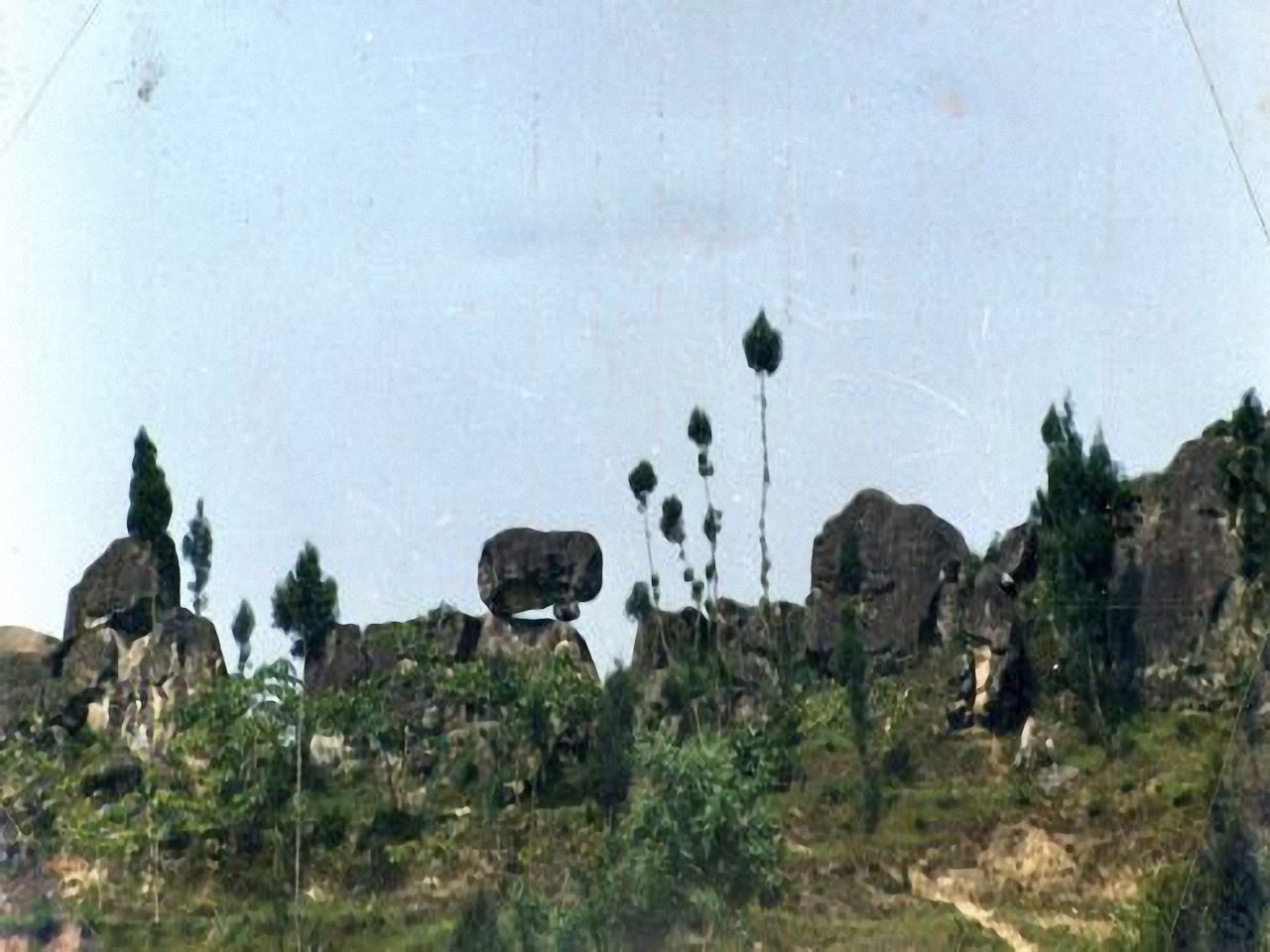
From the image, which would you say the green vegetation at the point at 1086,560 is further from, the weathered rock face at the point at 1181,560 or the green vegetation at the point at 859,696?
the green vegetation at the point at 859,696

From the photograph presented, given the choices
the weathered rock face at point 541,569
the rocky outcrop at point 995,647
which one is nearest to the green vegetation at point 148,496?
the weathered rock face at point 541,569

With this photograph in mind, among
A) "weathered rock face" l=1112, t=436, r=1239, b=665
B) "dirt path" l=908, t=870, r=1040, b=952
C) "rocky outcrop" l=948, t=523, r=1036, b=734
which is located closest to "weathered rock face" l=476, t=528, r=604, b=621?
"rocky outcrop" l=948, t=523, r=1036, b=734

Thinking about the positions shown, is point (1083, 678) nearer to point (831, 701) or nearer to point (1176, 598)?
point (1176, 598)

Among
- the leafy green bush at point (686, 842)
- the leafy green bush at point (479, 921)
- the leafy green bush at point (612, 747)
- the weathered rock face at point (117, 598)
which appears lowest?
the leafy green bush at point (479, 921)

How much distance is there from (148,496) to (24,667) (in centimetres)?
52

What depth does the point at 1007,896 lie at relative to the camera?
4.80 meters

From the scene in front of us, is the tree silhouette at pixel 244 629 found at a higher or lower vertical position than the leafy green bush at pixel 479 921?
higher

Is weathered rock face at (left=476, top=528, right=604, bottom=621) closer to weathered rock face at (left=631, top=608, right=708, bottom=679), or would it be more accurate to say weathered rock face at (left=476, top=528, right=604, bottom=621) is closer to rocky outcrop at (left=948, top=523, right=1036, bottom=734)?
weathered rock face at (left=631, top=608, right=708, bottom=679)

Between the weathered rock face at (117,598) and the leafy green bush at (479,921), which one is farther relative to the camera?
the weathered rock face at (117,598)

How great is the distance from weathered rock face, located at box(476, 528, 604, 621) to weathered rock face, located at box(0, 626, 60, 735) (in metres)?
1.06

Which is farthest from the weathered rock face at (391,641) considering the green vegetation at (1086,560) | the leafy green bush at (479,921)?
the green vegetation at (1086,560)

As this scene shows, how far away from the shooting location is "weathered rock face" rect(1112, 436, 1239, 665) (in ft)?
15.9

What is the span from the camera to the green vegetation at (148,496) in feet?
16.3

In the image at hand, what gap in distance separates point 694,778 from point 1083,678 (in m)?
0.91
